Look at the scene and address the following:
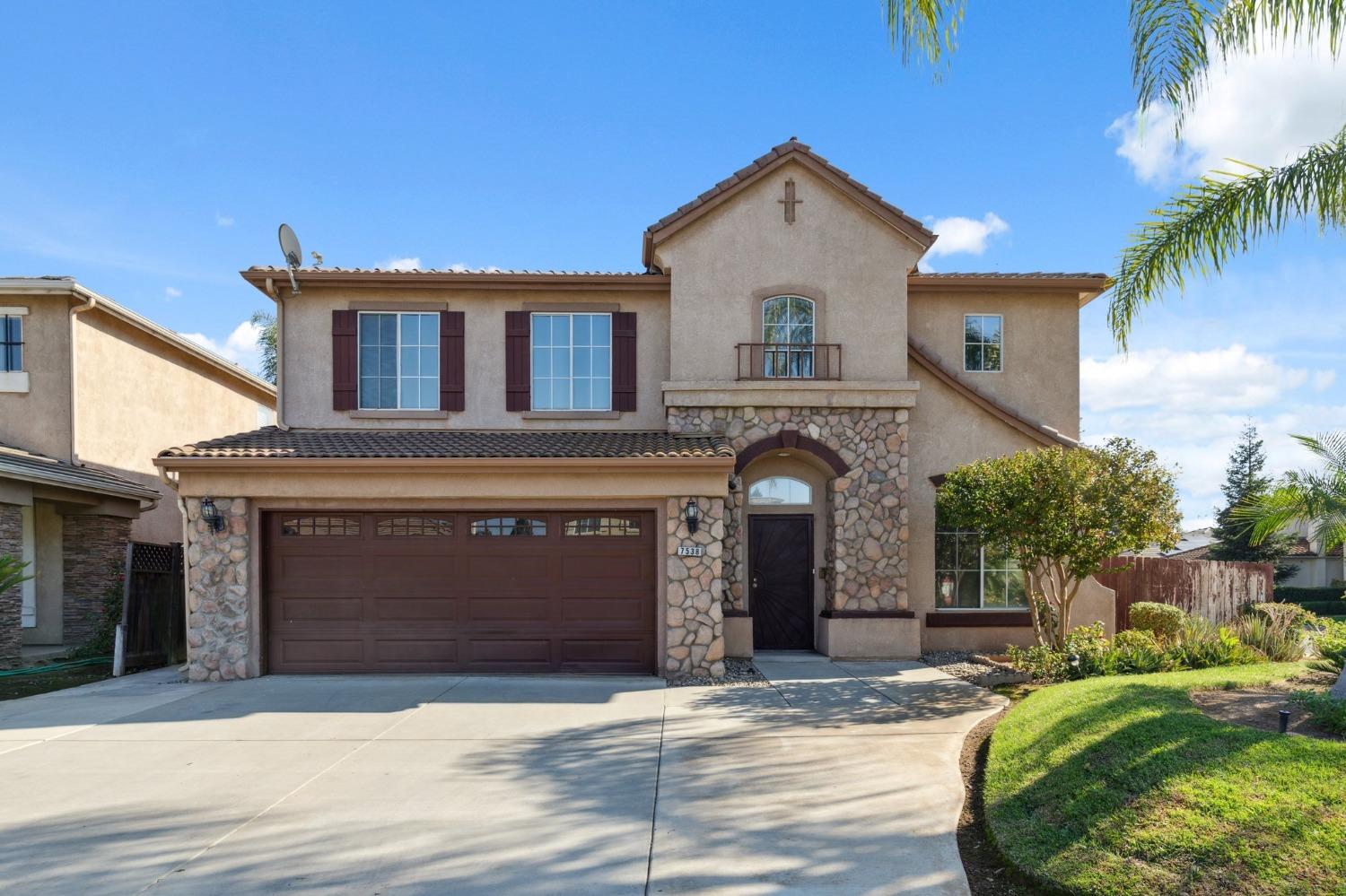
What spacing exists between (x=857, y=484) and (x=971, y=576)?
8.84 feet

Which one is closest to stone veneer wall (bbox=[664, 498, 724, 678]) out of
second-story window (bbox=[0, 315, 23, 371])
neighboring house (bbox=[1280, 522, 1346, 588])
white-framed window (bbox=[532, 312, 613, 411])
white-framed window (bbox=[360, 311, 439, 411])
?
white-framed window (bbox=[532, 312, 613, 411])

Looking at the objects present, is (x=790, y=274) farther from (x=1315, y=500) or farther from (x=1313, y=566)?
(x=1313, y=566)

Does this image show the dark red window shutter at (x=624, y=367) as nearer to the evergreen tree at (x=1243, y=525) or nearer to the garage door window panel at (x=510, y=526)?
the garage door window panel at (x=510, y=526)

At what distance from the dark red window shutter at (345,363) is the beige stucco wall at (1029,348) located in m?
10.0

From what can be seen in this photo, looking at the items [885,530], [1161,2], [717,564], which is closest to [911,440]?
[885,530]

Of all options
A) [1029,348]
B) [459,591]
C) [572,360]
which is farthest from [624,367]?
[1029,348]

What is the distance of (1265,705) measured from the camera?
7.88 metres

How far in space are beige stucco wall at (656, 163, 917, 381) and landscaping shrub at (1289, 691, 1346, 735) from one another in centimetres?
743

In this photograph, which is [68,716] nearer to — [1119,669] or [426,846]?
[426,846]

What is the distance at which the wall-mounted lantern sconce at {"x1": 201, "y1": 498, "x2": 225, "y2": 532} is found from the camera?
12094 mm

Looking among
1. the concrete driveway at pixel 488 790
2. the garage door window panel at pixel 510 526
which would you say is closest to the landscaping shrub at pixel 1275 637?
the concrete driveway at pixel 488 790

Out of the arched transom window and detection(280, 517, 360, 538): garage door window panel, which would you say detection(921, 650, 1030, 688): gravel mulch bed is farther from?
detection(280, 517, 360, 538): garage door window panel

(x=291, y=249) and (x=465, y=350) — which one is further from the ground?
(x=291, y=249)

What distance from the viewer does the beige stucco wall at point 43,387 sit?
51.0ft
